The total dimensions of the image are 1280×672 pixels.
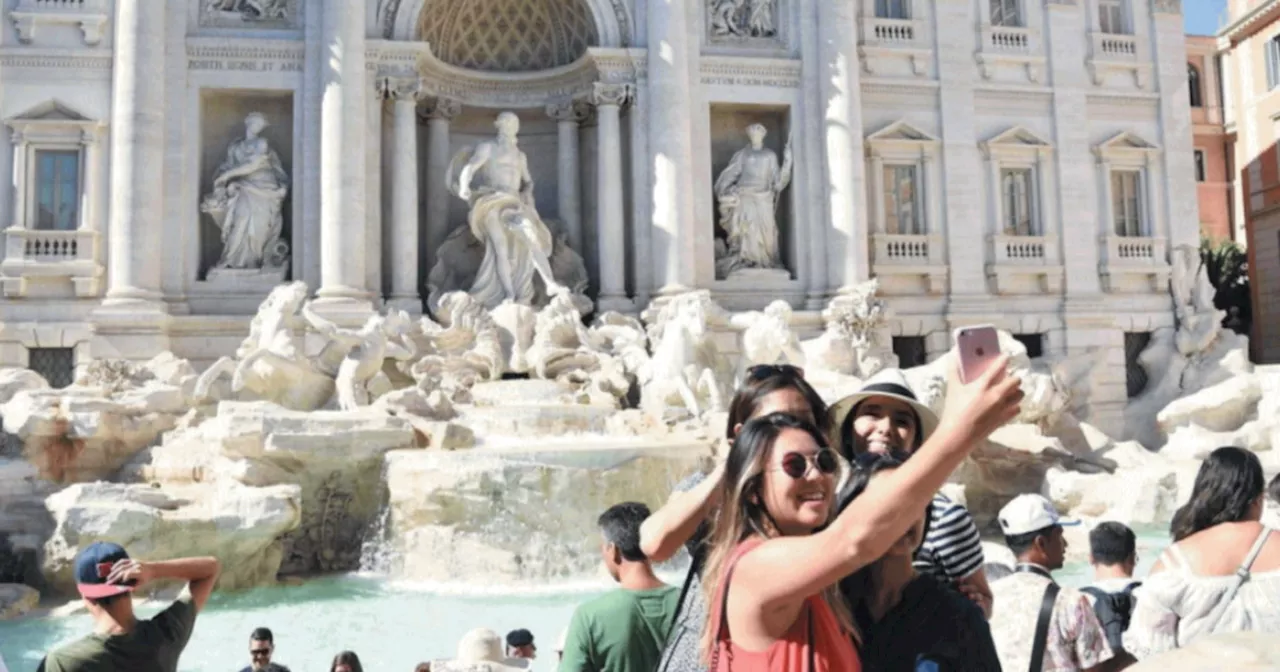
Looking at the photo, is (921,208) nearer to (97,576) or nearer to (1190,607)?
(1190,607)

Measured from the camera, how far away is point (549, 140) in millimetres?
20250

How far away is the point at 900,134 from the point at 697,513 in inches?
720

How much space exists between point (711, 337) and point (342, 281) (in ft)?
19.1

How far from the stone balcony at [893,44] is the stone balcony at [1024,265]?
11.7ft

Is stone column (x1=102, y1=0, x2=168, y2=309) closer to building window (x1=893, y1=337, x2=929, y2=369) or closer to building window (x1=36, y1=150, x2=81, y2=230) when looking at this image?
building window (x1=36, y1=150, x2=81, y2=230)

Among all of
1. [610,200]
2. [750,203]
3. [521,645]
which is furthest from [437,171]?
[521,645]

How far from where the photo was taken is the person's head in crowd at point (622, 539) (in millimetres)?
3357

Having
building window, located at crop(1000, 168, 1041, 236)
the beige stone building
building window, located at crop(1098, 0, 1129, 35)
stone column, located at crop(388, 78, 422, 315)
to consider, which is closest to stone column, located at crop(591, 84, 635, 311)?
stone column, located at crop(388, 78, 422, 315)

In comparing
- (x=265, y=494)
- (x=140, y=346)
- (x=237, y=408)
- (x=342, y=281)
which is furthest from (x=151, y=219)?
(x=265, y=494)

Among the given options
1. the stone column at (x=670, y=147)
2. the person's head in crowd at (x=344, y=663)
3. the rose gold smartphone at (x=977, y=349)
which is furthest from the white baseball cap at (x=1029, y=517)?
the stone column at (x=670, y=147)

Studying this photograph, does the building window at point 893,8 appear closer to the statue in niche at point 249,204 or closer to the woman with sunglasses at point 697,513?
the statue in niche at point 249,204

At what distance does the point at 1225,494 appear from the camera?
3.35m

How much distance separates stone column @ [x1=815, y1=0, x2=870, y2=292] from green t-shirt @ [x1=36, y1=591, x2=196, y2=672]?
52.2ft

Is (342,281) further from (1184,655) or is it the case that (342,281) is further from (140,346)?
(1184,655)
